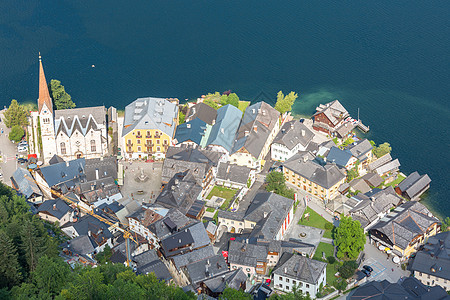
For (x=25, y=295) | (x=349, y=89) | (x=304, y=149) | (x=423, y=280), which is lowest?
(x=423, y=280)

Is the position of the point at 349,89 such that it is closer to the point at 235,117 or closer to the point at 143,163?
the point at 235,117

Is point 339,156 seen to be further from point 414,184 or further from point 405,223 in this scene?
point 405,223

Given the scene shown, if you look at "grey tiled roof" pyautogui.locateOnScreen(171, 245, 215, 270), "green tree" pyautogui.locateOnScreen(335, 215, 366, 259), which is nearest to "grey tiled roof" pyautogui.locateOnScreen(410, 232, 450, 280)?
"green tree" pyautogui.locateOnScreen(335, 215, 366, 259)

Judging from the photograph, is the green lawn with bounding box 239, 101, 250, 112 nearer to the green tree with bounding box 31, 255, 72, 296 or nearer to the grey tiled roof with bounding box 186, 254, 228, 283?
the grey tiled roof with bounding box 186, 254, 228, 283

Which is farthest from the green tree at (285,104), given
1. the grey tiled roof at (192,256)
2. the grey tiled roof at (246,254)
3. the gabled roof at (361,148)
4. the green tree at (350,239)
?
the grey tiled roof at (192,256)

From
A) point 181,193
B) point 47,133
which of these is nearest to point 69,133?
point 47,133

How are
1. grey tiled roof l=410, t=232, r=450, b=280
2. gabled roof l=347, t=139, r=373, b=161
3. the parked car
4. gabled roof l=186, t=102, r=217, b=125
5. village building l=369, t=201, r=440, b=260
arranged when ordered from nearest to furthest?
grey tiled roof l=410, t=232, r=450, b=280 < the parked car < village building l=369, t=201, r=440, b=260 < gabled roof l=347, t=139, r=373, b=161 < gabled roof l=186, t=102, r=217, b=125

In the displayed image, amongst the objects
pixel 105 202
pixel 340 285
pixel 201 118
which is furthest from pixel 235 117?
pixel 340 285
